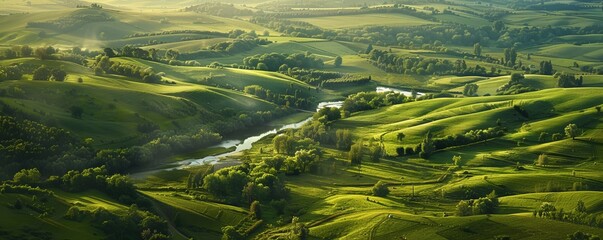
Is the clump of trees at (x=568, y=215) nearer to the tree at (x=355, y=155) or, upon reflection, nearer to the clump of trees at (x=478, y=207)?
the clump of trees at (x=478, y=207)

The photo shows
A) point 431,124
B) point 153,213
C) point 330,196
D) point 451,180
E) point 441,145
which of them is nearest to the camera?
point 153,213

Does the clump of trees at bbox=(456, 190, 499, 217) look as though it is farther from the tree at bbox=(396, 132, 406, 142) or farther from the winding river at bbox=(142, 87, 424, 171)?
the winding river at bbox=(142, 87, 424, 171)

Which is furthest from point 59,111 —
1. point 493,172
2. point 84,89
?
point 493,172

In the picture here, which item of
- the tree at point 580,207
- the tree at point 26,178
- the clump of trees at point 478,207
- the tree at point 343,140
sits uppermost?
the tree at point 26,178

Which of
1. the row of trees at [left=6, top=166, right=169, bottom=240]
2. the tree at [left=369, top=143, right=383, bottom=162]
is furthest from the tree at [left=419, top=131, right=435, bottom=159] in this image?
the row of trees at [left=6, top=166, right=169, bottom=240]

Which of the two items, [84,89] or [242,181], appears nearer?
[242,181]

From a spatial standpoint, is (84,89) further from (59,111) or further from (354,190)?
(354,190)

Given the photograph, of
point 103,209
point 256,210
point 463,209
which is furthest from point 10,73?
point 463,209

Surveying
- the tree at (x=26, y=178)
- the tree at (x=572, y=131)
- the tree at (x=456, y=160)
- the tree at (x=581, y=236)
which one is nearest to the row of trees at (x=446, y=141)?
the tree at (x=456, y=160)

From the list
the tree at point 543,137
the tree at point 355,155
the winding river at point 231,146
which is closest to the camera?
the tree at point 355,155
